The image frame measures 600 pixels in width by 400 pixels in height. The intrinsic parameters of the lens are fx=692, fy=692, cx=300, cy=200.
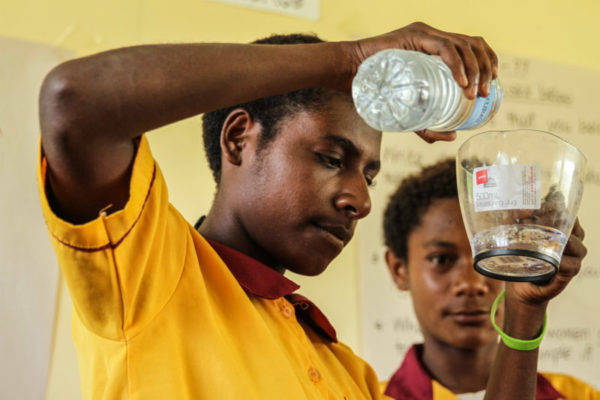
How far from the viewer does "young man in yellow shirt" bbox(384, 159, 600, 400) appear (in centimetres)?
143

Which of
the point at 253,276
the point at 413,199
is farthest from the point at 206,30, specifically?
the point at 253,276

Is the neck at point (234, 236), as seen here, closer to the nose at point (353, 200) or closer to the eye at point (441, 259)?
the nose at point (353, 200)

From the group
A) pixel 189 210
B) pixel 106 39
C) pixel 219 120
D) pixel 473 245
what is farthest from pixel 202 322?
pixel 106 39

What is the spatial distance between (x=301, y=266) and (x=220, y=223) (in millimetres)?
125

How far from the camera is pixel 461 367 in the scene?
1458mm

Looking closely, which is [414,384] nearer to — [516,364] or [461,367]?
[461,367]

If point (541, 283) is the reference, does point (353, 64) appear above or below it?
above

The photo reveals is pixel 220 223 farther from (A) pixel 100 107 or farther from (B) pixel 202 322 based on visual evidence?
(A) pixel 100 107

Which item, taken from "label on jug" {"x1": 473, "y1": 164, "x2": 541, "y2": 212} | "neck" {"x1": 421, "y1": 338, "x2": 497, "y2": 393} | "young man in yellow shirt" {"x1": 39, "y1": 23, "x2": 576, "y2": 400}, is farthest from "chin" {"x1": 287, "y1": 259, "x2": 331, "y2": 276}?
"neck" {"x1": 421, "y1": 338, "x2": 497, "y2": 393}

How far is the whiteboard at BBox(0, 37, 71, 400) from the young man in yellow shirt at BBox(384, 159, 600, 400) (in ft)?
2.31

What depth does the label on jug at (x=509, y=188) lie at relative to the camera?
755mm

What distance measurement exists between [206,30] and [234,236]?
2.35 ft

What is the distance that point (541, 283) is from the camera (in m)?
0.92

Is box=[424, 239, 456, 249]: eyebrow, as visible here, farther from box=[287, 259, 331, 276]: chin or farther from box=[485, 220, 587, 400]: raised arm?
box=[287, 259, 331, 276]: chin
